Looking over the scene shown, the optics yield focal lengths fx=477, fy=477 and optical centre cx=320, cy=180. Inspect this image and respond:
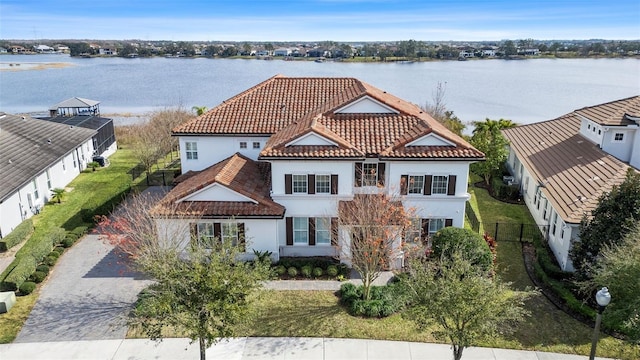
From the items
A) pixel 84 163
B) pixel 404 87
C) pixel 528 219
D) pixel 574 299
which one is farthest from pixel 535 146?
pixel 404 87

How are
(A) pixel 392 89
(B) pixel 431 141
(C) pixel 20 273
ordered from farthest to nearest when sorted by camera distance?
(A) pixel 392 89 < (B) pixel 431 141 < (C) pixel 20 273

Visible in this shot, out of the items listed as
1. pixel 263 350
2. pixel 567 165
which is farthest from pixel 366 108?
pixel 263 350

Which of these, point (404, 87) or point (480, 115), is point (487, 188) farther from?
point (404, 87)

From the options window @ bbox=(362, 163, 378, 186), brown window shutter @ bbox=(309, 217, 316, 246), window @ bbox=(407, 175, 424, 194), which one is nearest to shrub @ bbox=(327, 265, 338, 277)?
brown window shutter @ bbox=(309, 217, 316, 246)

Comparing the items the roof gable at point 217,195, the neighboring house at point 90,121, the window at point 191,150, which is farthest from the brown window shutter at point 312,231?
the neighboring house at point 90,121

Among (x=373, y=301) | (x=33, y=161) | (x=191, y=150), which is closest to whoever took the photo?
(x=373, y=301)

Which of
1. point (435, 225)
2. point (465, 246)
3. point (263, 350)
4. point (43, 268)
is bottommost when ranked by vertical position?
point (263, 350)

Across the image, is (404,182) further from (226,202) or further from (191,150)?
(191,150)
